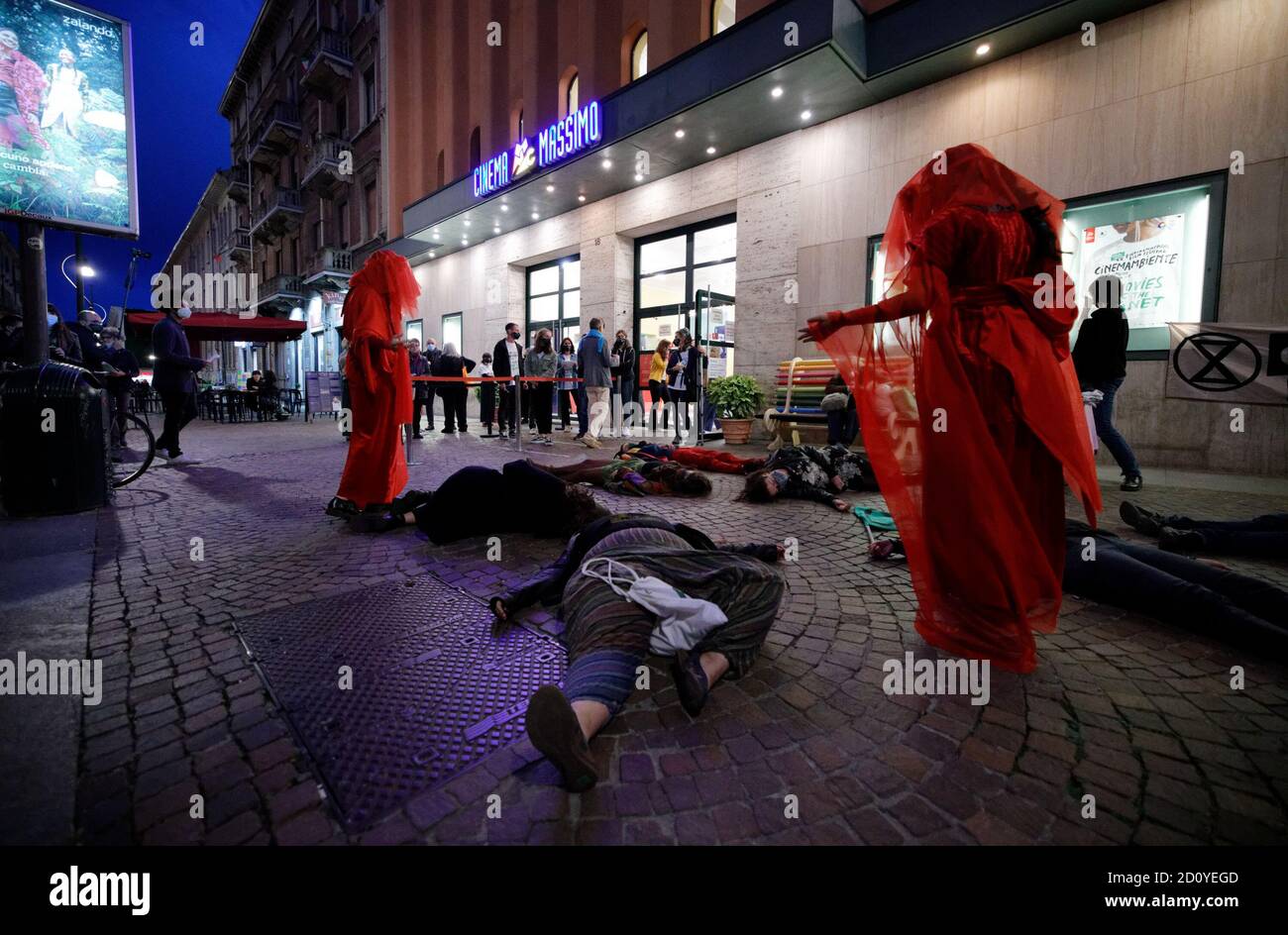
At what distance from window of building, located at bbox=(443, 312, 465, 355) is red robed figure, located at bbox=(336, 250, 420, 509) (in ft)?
51.4

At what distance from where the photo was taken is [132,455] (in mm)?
8867

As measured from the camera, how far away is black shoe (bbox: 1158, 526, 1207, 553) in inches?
143

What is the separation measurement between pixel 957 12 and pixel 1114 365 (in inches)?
234

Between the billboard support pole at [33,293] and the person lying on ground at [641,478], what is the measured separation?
5.08m

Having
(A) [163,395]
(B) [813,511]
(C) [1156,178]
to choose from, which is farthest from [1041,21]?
(A) [163,395]

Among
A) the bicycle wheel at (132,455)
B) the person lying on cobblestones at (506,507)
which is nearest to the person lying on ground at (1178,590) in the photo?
the person lying on cobblestones at (506,507)

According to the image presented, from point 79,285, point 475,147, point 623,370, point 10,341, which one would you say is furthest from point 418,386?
point 475,147

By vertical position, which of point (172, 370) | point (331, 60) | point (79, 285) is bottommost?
point (172, 370)

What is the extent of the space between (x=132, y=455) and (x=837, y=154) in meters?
13.4

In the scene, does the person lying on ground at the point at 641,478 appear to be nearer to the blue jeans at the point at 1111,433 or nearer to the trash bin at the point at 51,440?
the trash bin at the point at 51,440

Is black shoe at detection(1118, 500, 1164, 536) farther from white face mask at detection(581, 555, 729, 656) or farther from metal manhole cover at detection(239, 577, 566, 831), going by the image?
metal manhole cover at detection(239, 577, 566, 831)

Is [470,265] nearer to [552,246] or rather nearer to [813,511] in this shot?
[552,246]

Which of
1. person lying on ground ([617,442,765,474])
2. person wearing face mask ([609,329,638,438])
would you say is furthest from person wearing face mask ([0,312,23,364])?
person wearing face mask ([609,329,638,438])

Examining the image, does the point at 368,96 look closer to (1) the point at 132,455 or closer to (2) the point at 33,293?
(1) the point at 132,455
